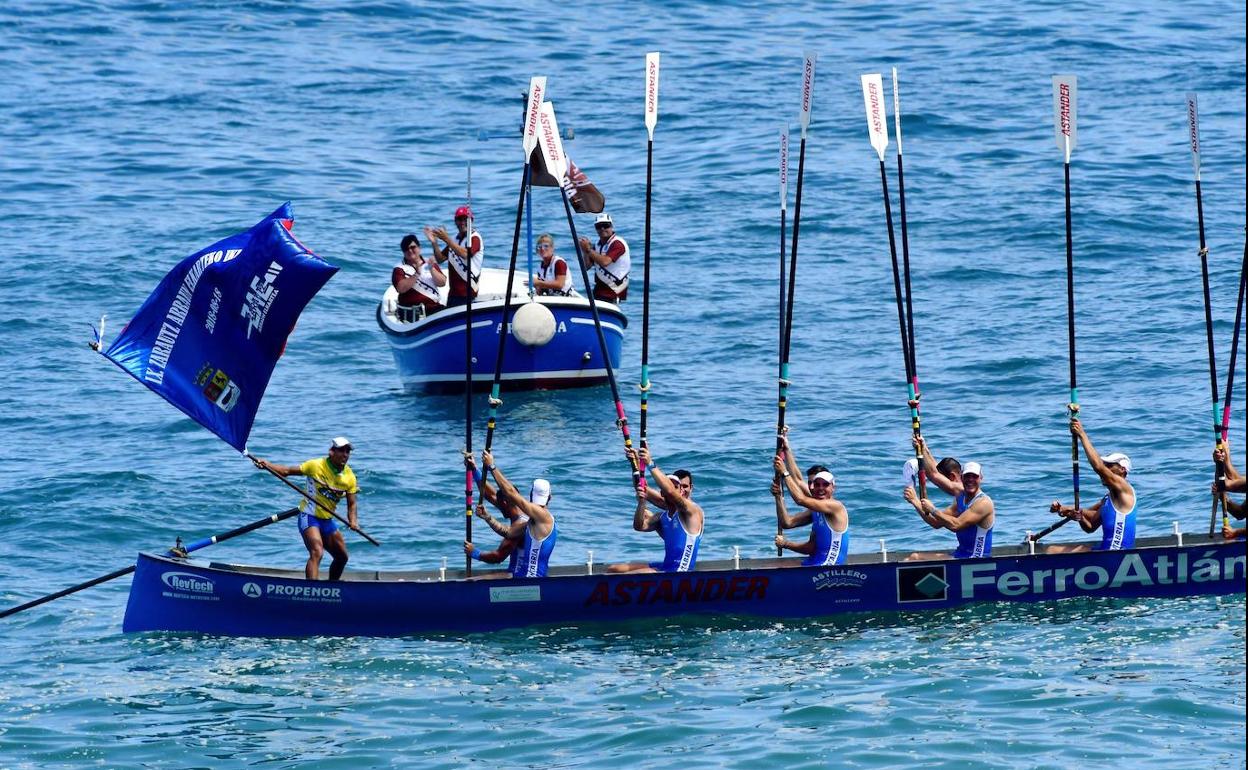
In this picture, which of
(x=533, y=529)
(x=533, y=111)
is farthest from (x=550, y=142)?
(x=533, y=529)

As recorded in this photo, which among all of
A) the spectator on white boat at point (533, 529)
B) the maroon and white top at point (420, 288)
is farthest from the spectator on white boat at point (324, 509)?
the maroon and white top at point (420, 288)

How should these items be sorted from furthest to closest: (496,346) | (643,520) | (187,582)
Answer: (496,346), (643,520), (187,582)

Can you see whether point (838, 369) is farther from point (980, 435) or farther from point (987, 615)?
point (987, 615)

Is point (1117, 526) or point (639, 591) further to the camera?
point (1117, 526)

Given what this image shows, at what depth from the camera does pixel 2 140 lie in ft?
142

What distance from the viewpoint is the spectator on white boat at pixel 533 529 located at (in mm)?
20812

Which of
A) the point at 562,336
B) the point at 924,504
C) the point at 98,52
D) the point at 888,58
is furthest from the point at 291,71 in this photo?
the point at 924,504

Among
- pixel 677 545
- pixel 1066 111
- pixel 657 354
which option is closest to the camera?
pixel 677 545

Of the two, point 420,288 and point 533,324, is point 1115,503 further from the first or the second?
point 420,288

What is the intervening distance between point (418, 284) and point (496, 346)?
1.70 m

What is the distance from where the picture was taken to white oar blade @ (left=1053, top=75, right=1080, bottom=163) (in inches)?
859

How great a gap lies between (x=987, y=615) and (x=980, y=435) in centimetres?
779

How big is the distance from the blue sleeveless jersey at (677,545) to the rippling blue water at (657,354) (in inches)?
27.4

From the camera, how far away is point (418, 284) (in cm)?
3039
